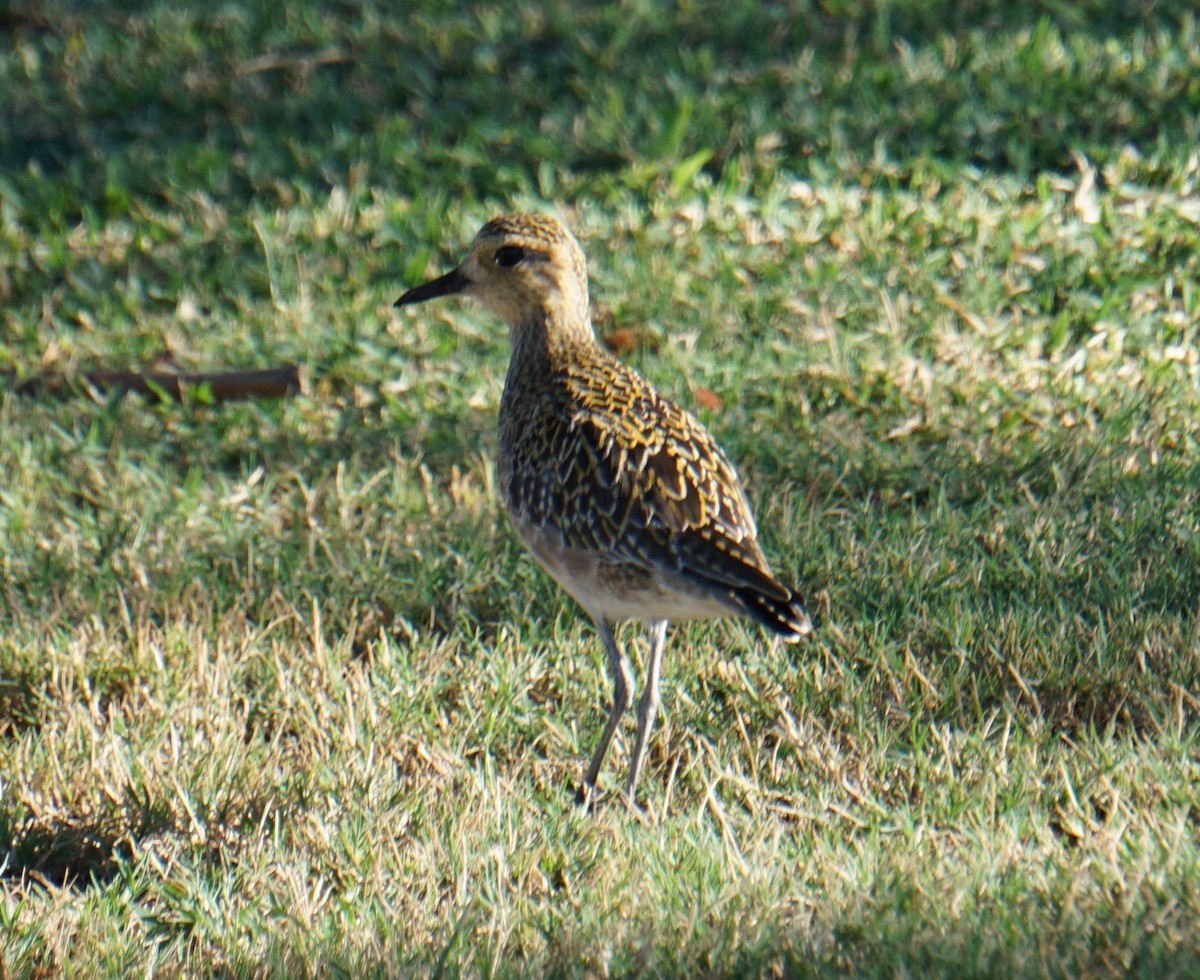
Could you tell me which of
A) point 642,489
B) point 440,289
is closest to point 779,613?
point 642,489

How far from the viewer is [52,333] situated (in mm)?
7340

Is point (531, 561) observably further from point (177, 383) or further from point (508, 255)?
point (177, 383)

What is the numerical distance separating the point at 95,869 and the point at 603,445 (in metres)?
1.77

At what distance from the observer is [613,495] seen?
15.5 ft

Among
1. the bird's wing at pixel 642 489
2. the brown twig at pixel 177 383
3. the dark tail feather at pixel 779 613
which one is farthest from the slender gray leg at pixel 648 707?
the brown twig at pixel 177 383

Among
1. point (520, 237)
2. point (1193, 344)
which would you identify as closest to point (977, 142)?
point (1193, 344)

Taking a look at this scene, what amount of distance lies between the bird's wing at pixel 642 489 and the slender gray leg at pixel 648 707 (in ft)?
1.10

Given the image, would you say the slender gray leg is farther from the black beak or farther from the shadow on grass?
the black beak

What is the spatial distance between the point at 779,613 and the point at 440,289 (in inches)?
76.9

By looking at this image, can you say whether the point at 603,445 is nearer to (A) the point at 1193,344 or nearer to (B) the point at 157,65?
(A) the point at 1193,344

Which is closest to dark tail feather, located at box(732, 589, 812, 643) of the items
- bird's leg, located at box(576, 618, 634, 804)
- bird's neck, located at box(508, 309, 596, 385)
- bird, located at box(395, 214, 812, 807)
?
bird, located at box(395, 214, 812, 807)

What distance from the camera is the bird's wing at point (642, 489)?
455cm

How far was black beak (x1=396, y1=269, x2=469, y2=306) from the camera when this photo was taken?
5.68 meters

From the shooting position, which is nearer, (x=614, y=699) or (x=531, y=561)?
(x=614, y=699)
